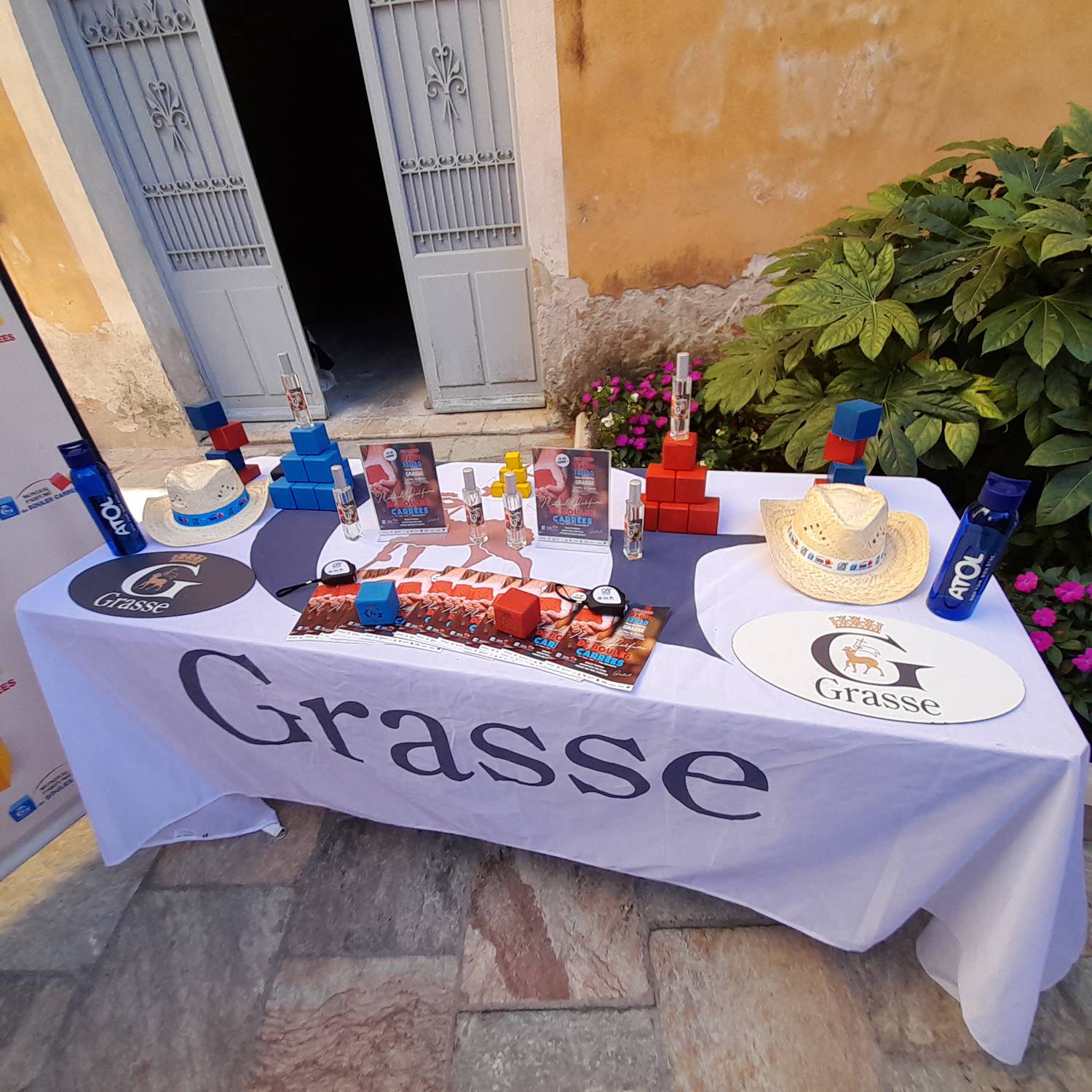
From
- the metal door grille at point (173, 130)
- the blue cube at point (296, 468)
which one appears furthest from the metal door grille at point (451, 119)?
the blue cube at point (296, 468)

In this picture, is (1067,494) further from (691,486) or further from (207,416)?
(207,416)

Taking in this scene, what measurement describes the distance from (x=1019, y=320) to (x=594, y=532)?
1253mm

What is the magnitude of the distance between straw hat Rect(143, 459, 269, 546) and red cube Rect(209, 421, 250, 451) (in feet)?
0.18

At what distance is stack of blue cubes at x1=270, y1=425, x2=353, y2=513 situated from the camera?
148 centimetres

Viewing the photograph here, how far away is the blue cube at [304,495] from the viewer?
150 centimetres

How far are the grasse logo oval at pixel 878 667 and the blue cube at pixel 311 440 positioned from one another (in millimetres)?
1133

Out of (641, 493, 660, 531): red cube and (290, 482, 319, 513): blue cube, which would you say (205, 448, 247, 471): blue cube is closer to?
(290, 482, 319, 513): blue cube

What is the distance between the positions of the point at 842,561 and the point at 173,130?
159 inches

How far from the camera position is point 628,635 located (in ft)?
3.37

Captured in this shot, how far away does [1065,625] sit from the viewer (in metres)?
1.47

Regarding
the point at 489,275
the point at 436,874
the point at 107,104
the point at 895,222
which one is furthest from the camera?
the point at 489,275

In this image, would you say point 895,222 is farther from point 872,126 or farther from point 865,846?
point 865,846

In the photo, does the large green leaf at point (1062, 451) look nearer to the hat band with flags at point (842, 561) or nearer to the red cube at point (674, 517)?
the hat band with flags at point (842, 561)

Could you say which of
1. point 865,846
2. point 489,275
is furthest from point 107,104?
point 865,846
